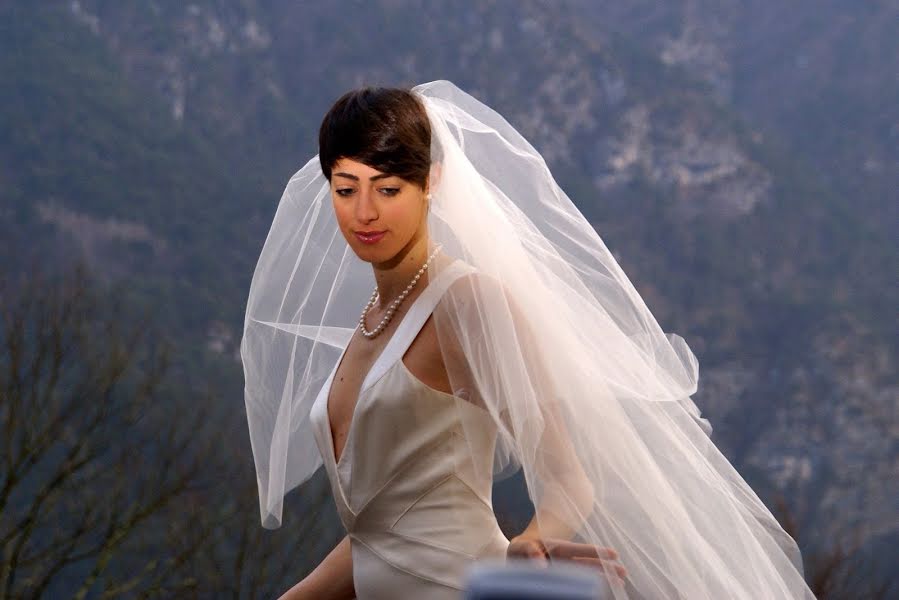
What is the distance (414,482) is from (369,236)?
35cm

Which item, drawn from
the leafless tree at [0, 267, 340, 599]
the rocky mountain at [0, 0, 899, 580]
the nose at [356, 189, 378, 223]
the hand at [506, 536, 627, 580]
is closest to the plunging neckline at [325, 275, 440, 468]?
the nose at [356, 189, 378, 223]

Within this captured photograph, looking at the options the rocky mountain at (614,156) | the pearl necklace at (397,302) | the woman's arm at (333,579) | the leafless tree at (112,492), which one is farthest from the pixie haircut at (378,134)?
the rocky mountain at (614,156)

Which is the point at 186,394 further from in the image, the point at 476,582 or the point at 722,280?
the point at 722,280

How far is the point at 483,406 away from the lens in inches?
74.0

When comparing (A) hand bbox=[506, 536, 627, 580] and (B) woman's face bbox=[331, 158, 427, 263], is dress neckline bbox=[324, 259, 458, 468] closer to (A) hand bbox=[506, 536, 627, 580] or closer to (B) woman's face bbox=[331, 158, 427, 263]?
(B) woman's face bbox=[331, 158, 427, 263]

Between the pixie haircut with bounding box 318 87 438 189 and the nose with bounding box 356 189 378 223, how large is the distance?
0.04 m

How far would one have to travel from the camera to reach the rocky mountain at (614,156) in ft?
123

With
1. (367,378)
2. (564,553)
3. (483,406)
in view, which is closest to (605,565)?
(564,553)

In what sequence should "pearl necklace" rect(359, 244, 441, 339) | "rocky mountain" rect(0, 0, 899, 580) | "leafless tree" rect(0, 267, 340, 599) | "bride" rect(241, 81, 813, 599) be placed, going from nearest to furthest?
"bride" rect(241, 81, 813, 599) → "pearl necklace" rect(359, 244, 441, 339) → "leafless tree" rect(0, 267, 340, 599) → "rocky mountain" rect(0, 0, 899, 580)

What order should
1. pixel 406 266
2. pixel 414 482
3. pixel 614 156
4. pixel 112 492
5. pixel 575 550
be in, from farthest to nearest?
pixel 614 156 < pixel 112 492 < pixel 406 266 < pixel 414 482 < pixel 575 550

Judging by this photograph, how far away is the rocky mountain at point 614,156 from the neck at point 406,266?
88.7 feet

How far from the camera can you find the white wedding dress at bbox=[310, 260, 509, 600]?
6.08ft

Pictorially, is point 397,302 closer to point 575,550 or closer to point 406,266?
point 406,266

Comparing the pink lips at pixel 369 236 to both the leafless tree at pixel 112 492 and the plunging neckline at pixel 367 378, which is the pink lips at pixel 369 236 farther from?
the leafless tree at pixel 112 492
